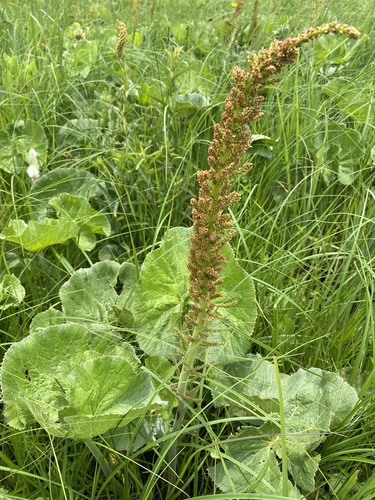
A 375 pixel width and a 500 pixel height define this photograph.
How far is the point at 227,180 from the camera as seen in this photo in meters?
0.97

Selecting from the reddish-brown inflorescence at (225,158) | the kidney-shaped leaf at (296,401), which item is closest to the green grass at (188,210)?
the kidney-shaped leaf at (296,401)

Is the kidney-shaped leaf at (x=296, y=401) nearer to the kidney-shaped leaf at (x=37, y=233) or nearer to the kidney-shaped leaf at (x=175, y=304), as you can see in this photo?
the kidney-shaped leaf at (x=175, y=304)

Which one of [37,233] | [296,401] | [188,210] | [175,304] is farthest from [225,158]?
[188,210]

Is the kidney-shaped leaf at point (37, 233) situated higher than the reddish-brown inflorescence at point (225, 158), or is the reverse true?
the reddish-brown inflorescence at point (225, 158)

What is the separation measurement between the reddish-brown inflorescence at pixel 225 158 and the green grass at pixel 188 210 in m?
0.32

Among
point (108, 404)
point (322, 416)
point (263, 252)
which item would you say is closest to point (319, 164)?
point (263, 252)

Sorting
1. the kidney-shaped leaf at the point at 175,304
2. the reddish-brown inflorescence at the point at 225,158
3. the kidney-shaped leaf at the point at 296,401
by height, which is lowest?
the kidney-shaped leaf at the point at 296,401

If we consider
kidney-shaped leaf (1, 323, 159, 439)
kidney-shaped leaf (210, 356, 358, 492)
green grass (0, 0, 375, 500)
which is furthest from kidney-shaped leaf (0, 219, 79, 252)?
kidney-shaped leaf (210, 356, 358, 492)

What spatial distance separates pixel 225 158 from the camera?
97cm

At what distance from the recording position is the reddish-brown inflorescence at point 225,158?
884mm

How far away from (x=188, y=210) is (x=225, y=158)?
1.11m

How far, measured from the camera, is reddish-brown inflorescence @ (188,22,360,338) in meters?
0.88

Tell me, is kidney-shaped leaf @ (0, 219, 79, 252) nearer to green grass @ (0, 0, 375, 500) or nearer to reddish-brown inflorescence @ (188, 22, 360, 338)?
green grass @ (0, 0, 375, 500)

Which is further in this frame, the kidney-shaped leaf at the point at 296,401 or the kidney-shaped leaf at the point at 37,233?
the kidney-shaped leaf at the point at 37,233
